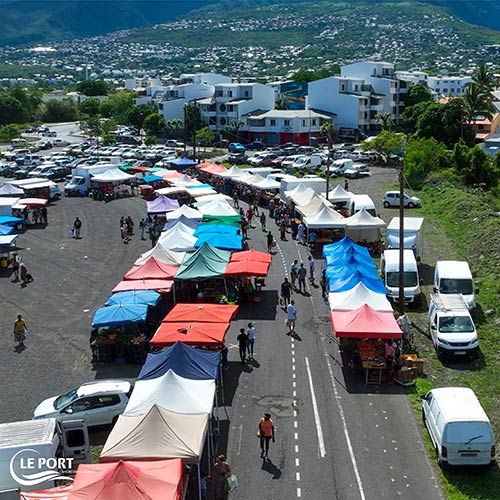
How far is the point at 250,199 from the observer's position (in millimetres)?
46250

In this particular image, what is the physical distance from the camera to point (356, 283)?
23.5 metres

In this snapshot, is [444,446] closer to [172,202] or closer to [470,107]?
[172,202]

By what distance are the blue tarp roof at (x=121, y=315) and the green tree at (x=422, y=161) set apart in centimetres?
3597

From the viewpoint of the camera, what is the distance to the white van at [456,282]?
24.6 metres

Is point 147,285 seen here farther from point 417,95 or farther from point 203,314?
point 417,95

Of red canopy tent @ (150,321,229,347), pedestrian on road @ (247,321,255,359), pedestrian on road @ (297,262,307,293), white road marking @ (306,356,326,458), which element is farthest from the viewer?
pedestrian on road @ (297,262,307,293)

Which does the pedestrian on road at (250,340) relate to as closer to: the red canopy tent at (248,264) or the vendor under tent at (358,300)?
the vendor under tent at (358,300)

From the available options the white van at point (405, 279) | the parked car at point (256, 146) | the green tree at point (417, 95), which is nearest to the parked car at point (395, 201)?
the white van at point (405, 279)

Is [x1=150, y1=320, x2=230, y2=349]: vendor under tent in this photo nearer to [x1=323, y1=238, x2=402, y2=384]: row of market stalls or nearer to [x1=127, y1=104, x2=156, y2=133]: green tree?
[x1=323, y1=238, x2=402, y2=384]: row of market stalls

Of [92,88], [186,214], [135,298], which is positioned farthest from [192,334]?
[92,88]

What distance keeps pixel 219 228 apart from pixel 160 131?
6633cm

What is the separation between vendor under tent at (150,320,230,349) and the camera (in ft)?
63.5

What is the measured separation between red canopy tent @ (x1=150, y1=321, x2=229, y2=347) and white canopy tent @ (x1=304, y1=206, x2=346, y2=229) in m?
14.3

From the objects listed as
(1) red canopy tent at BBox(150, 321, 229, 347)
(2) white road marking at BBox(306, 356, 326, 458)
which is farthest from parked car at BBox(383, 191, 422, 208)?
(1) red canopy tent at BBox(150, 321, 229, 347)
